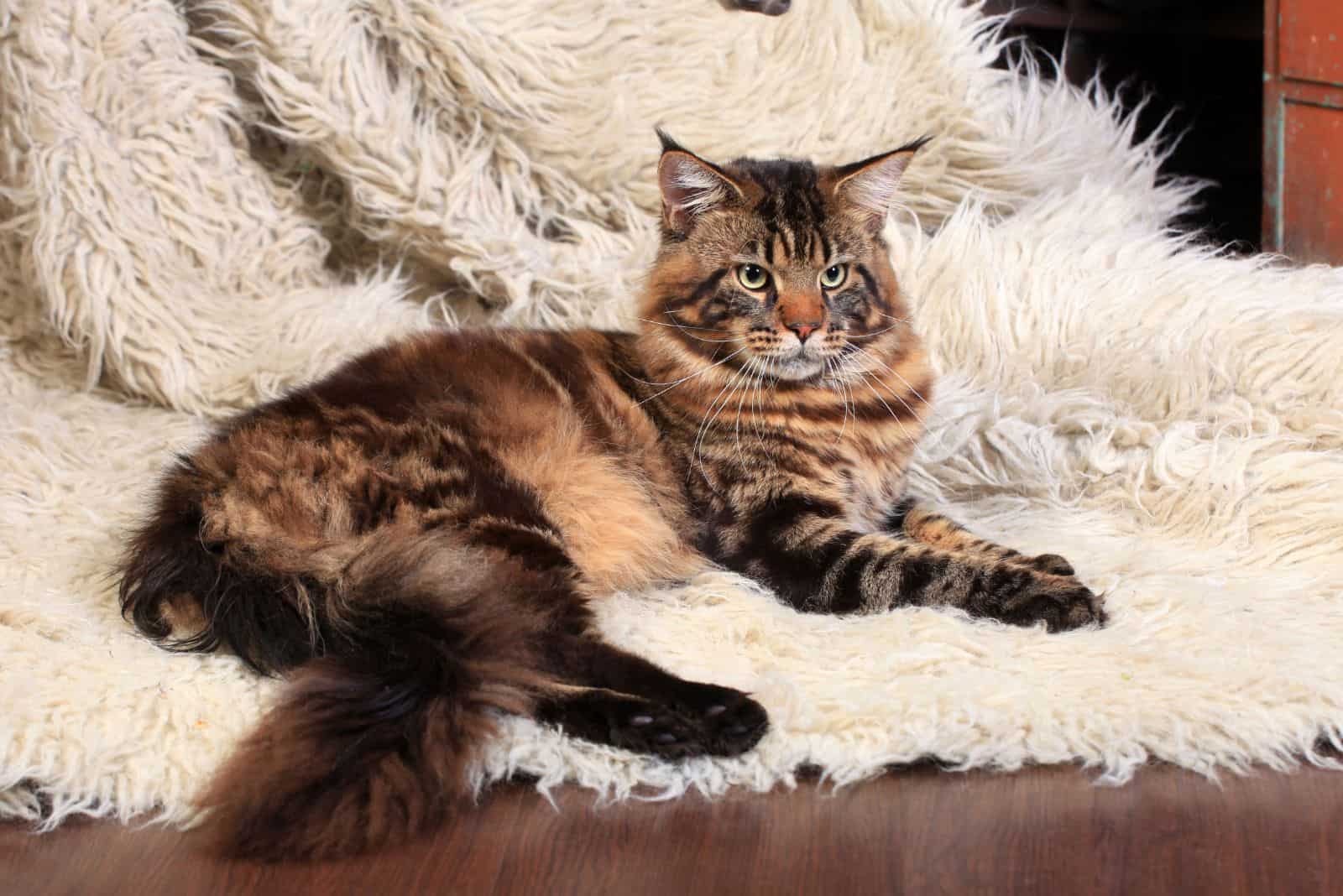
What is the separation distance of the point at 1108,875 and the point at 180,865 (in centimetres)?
81

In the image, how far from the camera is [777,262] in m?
1.64

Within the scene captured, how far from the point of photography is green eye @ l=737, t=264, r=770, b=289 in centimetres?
165

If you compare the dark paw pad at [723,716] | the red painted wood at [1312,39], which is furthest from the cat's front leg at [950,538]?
the red painted wood at [1312,39]

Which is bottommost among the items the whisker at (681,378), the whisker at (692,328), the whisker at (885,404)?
the whisker at (885,404)

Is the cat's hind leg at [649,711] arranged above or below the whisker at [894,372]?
below

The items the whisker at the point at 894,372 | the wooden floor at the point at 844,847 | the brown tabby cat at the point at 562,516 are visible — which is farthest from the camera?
the whisker at the point at 894,372

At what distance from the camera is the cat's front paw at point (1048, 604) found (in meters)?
1.50

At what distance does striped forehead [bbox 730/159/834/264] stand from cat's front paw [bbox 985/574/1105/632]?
468mm

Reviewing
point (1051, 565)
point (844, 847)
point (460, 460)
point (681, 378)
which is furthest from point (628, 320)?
point (844, 847)

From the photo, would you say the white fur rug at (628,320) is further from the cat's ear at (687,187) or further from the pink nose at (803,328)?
the cat's ear at (687,187)

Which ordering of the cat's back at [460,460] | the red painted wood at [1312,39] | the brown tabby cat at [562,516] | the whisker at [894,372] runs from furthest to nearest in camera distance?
the red painted wood at [1312,39] → the whisker at [894,372] → the cat's back at [460,460] → the brown tabby cat at [562,516]

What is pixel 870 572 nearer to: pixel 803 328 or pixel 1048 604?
pixel 1048 604

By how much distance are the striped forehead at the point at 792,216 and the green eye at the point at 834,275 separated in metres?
0.02

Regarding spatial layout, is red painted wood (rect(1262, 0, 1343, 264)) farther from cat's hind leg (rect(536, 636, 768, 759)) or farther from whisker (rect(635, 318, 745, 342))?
cat's hind leg (rect(536, 636, 768, 759))
